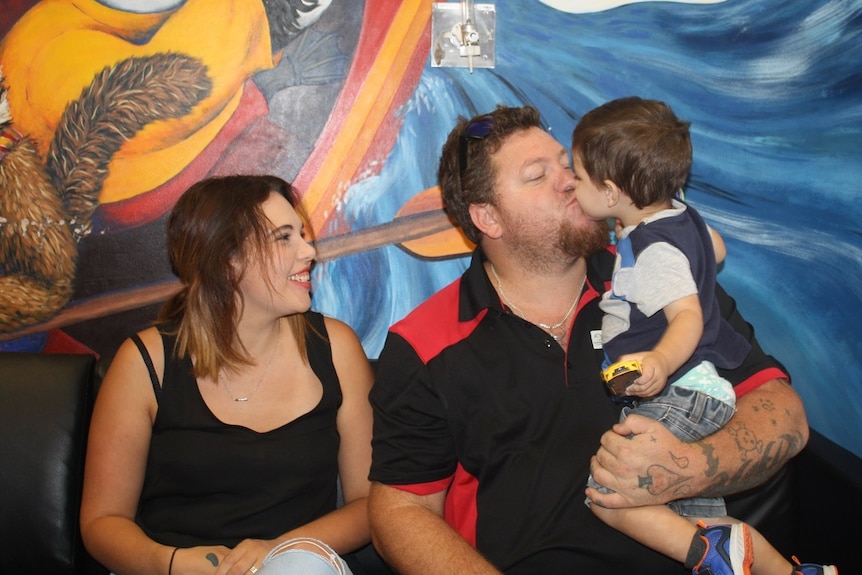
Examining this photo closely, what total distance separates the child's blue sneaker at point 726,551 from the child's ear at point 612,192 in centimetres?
Result: 70

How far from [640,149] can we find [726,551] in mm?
815

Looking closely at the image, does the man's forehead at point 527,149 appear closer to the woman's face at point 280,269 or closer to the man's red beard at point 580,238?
the man's red beard at point 580,238

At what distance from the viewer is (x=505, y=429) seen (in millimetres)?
1742

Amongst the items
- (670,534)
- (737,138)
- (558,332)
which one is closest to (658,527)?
(670,534)

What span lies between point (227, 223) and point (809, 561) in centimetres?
167

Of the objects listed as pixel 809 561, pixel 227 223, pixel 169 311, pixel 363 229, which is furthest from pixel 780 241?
pixel 169 311

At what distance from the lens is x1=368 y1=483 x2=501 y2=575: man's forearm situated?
160 cm

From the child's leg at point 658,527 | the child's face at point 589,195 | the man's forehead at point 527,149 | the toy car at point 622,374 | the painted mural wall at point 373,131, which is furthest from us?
the painted mural wall at point 373,131

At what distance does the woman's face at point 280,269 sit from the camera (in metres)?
1.84

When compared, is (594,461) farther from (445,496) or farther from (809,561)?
(809,561)

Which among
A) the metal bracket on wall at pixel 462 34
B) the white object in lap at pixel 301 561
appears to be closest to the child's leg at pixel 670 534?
the white object in lap at pixel 301 561

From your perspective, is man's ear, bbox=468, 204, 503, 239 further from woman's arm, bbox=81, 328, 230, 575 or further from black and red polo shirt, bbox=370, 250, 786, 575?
woman's arm, bbox=81, 328, 230, 575

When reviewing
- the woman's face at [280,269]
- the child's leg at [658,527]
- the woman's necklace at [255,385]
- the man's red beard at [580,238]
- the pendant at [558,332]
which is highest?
the man's red beard at [580,238]

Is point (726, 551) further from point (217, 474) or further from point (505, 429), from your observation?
point (217, 474)
